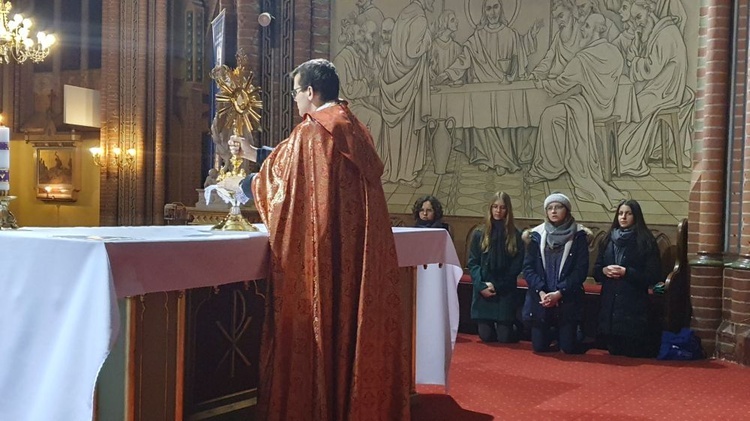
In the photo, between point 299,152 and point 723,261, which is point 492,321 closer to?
point 723,261

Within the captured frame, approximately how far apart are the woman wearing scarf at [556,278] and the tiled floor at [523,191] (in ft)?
3.95

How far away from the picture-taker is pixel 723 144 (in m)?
7.20

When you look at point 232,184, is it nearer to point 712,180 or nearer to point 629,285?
point 629,285

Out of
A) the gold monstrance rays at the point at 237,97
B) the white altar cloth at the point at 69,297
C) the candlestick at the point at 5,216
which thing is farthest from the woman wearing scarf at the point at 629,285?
the candlestick at the point at 5,216

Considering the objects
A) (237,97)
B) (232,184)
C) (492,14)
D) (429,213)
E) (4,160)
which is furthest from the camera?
(492,14)

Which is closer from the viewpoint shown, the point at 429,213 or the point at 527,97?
the point at 429,213

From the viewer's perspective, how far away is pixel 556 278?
7125 mm

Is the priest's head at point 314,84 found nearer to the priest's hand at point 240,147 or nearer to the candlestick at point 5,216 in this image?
the priest's hand at point 240,147

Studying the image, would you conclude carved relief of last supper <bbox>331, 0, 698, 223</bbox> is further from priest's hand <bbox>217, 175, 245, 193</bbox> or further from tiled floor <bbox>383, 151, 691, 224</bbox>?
priest's hand <bbox>217, 175, 245, 193</bbox>

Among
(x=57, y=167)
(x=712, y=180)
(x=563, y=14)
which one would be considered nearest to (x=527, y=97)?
(x=563, y=14)

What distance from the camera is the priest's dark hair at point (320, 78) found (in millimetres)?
3855

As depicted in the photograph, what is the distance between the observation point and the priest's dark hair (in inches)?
152

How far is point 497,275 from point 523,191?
162 centimetres

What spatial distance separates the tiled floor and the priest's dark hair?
5067 mm
